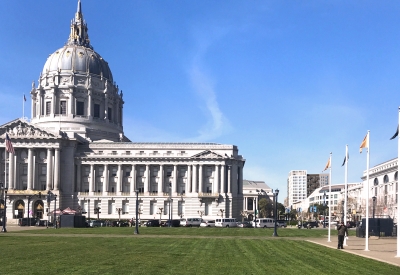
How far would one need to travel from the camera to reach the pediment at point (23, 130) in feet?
488

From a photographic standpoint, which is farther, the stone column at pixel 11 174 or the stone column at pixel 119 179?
the stone column at pixel 119 179

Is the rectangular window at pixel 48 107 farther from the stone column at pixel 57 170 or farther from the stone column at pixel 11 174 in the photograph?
the stone column at pixel 11 174

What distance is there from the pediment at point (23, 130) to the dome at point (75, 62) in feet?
104

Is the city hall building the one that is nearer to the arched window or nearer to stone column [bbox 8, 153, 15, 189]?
stone column [bbox 8, 153, 15, 189]

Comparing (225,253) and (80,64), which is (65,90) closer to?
(80,64)

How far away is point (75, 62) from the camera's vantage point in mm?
178000

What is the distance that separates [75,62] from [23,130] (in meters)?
37.2

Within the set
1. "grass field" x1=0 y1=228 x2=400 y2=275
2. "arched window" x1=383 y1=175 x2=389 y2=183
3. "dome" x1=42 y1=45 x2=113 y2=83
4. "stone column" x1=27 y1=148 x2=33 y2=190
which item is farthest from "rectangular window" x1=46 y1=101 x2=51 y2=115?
"grass field" x1=0 y1=228 x2=400 y2=275

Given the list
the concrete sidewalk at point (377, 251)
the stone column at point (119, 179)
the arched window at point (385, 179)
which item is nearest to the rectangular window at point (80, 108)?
the stone column at point (119, 179)

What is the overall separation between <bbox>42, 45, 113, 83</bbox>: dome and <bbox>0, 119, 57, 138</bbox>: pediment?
31.7 metres

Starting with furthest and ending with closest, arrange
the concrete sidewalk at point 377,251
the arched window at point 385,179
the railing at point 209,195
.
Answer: the arched window at point 385,179
the railing at point 209,195
the concrete sidewalk at point 377,251

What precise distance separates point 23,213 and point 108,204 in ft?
73.7

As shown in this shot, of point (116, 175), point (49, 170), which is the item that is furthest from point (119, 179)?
point (49, 170)

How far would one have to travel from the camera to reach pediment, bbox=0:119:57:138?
149 meters
